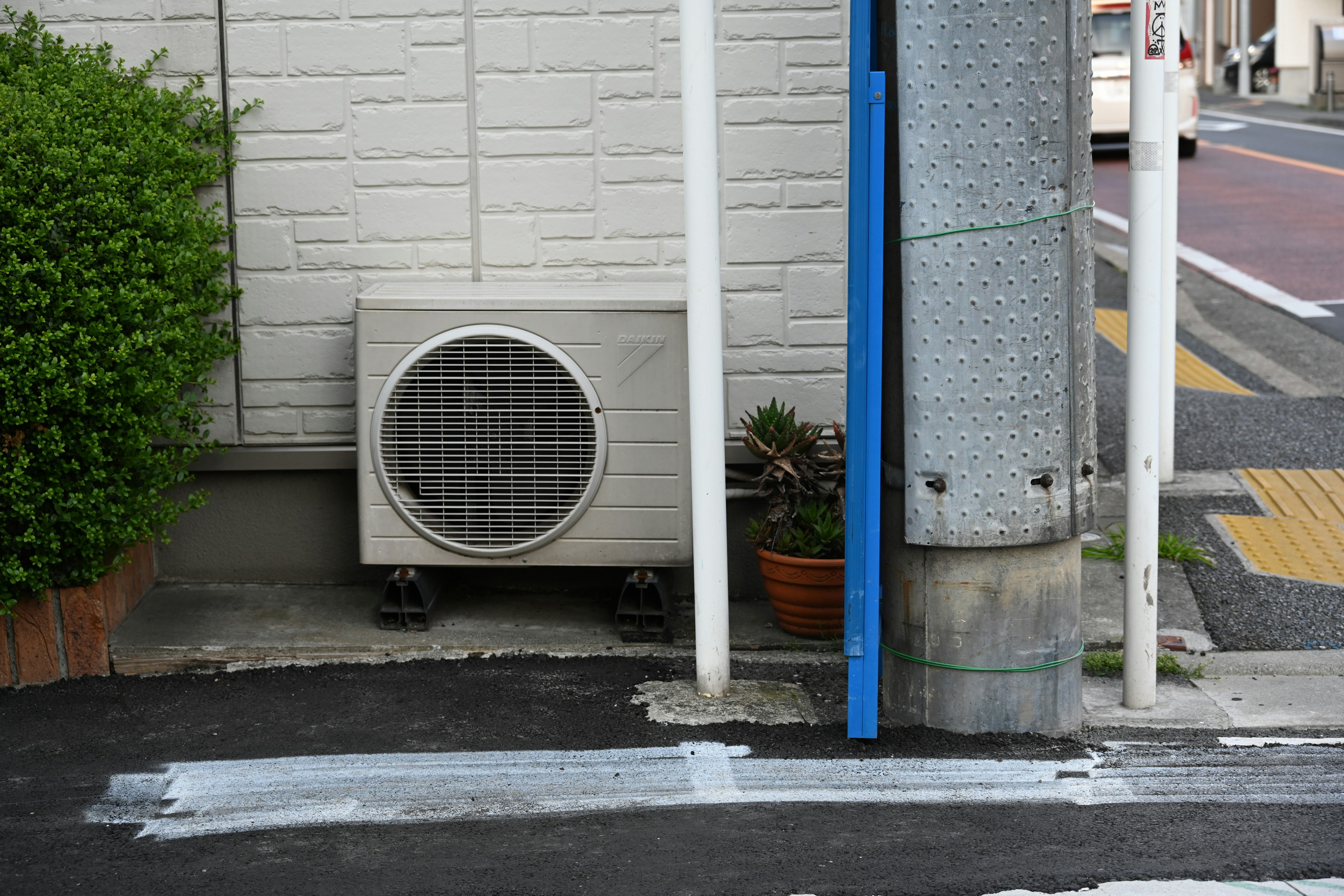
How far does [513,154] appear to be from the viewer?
496 cm

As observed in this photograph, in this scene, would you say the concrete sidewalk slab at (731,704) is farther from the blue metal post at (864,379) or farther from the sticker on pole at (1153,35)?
the sticker on pole at (1153,35)

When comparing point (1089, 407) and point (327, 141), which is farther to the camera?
point (327, 141)

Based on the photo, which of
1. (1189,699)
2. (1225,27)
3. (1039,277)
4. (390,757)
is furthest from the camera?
(1225,27)

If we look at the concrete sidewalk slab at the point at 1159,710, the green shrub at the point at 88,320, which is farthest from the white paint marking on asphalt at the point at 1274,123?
the green shrub at the point at 88,320

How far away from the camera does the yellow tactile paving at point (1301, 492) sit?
5902 mm

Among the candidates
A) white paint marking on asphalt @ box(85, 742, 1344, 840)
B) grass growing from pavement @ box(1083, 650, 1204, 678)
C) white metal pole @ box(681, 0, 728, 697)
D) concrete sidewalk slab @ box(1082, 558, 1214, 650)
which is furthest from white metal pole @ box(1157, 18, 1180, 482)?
white metal pole @ box(681, 0, 728, 697)

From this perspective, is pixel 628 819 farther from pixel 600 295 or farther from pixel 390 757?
pixel 600 295

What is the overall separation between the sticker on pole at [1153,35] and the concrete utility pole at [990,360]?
0.30 meters

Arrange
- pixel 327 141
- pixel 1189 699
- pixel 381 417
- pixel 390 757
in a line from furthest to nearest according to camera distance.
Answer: pixel 327 141 < pixel 381 417 < pixel 1189 699 < pixel 390 757

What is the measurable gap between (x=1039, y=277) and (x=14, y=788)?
3.04m

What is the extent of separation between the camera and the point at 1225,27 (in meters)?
50.4

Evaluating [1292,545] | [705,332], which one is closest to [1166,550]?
[1292,545]

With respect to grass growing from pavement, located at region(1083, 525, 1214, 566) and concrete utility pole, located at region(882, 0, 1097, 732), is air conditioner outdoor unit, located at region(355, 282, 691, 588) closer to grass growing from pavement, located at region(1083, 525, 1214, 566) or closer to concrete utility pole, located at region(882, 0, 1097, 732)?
concrete utility pole, located at region(882, 0, 1097, 732)

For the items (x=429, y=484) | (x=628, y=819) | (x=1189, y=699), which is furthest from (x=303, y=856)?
(x=1189, y=699)
